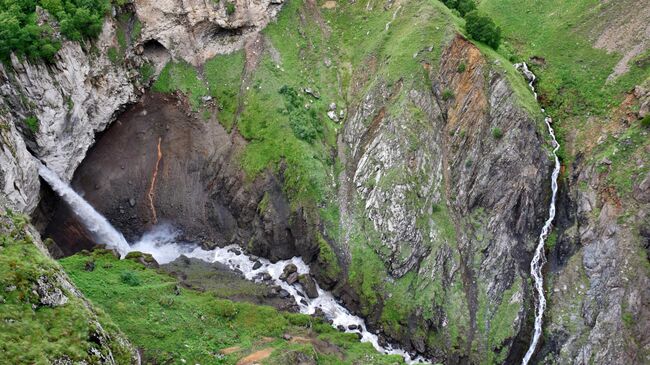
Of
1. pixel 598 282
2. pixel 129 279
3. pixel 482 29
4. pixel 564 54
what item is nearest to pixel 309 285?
pixel 129 279

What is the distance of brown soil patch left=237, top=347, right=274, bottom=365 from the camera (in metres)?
33.2

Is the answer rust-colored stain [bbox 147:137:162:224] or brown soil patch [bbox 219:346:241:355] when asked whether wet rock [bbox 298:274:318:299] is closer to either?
brown soil patch [bbox 219:346:241:355]

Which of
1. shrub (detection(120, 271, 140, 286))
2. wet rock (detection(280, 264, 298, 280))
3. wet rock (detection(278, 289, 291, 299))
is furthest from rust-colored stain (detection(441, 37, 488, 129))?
shrub (detection(120, 271, 140, 286))

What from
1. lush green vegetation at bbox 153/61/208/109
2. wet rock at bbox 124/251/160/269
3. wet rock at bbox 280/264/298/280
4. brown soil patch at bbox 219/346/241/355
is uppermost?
lush green vegetation at bbox 153/61/208/109

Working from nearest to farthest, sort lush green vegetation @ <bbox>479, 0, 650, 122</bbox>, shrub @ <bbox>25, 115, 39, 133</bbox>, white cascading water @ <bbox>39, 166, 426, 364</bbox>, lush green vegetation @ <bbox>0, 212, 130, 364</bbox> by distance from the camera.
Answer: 1. lush green vegetation @ <bbox>0, 212, 130, 364</bbox>
2. shrub @ <bbox>25, 115, 39, 133</bbox>
3. white cascading water @ <bbox>39, 166, 426, 364</bbox>
4. lush green vegetation @ <bbox>479, 0, 650, 122</bbox>

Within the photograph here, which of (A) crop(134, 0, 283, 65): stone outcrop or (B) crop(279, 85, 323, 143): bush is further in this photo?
(A) crop(134, 0, 283, 65): stone outcrop

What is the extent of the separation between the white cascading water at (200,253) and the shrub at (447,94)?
23.1 metres

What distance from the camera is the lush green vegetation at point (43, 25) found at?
43969mm

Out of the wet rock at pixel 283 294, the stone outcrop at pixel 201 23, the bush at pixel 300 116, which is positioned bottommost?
the wet rock at pixel 283 294

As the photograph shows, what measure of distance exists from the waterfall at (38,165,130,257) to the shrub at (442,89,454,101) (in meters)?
36.5

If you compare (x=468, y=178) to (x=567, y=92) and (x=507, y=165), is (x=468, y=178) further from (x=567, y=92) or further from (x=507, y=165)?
(x=567, y=92)

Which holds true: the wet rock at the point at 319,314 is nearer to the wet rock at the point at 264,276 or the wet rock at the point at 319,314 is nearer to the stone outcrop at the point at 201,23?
the wet rock at the point at 264,276

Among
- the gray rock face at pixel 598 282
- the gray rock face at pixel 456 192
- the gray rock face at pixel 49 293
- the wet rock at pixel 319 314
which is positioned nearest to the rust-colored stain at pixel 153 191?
the wet rock at pixel 319 314

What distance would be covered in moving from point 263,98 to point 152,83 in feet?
45.3
